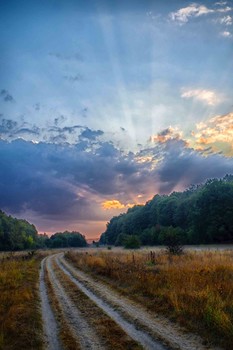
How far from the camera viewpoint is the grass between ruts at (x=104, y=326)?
8797 mm

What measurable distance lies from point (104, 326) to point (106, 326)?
7 cm

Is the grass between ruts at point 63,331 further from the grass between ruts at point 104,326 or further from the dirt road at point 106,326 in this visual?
the grass between ruts at point 104,326

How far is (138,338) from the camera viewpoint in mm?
9344

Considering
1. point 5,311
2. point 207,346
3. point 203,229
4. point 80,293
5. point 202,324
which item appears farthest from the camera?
point 203,229

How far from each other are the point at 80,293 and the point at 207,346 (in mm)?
10012

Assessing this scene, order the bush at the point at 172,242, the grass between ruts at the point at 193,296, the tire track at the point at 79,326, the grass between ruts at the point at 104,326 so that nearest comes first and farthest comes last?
1. the grass between ruts at the point at 104,326
2. the tire track at the point at 79,326
3. the grass between ruts at the point at 193,296
4. the bush at the point at 172,242

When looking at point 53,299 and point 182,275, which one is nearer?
point 53,299

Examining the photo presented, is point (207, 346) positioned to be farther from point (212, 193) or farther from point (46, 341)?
point (212, 193)

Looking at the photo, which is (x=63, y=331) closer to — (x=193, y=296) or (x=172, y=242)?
(x=193, y=296)

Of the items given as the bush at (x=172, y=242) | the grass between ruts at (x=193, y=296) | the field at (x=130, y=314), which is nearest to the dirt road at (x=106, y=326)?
the field at (x=130, y=314)

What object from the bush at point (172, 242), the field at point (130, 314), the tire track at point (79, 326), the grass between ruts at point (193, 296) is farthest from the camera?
the bush at point (172, 242)

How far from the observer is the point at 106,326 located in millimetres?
10633

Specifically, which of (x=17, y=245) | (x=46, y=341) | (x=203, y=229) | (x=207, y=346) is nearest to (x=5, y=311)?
(x=46, y=341)

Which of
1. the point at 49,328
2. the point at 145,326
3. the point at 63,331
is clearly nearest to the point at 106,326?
the point at 145,326
